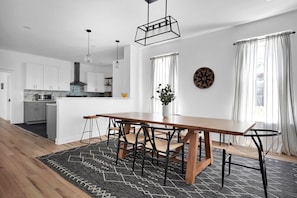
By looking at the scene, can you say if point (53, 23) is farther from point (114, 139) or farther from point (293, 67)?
point (293, 67)

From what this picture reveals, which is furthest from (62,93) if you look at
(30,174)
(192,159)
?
(192,159)

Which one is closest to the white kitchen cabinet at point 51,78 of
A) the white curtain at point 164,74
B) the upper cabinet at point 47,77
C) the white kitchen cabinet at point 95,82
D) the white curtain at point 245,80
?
the upper cabinet at point 47,77

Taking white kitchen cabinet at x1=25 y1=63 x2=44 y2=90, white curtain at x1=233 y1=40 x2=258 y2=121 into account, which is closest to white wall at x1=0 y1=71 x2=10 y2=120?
white kitchen cabinet at x1=25 y1=63 x2=44 y2=90

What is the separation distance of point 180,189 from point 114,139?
2.59 metres

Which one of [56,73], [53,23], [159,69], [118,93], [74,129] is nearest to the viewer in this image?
[53,23]

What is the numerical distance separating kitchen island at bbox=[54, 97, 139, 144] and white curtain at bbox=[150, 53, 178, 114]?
4.21 feet

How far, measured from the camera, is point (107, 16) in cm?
342

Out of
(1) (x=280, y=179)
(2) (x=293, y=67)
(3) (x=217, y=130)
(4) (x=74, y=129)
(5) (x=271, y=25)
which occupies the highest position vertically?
(5) (x=271, y=25)

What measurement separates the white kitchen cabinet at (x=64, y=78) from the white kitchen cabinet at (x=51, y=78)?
0.50ft

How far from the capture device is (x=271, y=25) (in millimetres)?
3396

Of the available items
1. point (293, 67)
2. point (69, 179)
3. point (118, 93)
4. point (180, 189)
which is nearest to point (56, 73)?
point (118, 93)

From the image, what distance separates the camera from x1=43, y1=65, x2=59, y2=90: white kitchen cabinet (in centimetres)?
671

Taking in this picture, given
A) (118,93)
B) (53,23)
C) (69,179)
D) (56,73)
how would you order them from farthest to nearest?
(56,73) → (118,93) → (53,23) → (69,179)

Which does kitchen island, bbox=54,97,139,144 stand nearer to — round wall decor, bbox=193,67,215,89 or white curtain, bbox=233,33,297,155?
round wall decor, bbox=193,67,215,89
